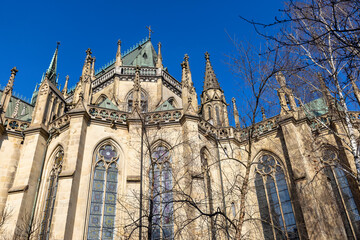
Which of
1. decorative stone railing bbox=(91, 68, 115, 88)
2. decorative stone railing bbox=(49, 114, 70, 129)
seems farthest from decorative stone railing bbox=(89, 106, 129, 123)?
decorative stone railing bbox=(91, 68, 115, 88)

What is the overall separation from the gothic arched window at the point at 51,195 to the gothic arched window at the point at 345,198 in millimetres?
12803

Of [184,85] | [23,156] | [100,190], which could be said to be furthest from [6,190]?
[184,85]

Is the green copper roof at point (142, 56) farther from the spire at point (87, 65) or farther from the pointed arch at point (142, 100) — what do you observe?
the spire at point (87, 65)

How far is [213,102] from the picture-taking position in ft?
66.1

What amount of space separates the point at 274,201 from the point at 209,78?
9.81 metres

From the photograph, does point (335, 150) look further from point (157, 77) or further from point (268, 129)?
point (157, 77)

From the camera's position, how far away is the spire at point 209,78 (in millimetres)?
20969

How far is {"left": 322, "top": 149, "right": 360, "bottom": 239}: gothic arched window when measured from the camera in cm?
1352

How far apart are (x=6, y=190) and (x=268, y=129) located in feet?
46.1

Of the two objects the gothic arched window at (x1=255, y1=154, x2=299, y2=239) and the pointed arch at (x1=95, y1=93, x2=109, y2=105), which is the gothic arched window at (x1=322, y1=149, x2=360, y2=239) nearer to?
the gothic arched window at (x1=255, y1=154, x2=299, y2=239)

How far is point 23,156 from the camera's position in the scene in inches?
594

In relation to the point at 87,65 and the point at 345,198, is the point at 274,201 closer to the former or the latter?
the point at 345,198

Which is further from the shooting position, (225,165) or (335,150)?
(225,165)

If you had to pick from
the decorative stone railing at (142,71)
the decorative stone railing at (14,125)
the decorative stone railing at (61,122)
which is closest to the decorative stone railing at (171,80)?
the decorative stone railing at (142,71)
